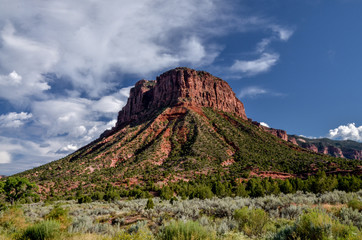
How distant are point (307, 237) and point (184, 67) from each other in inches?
4396

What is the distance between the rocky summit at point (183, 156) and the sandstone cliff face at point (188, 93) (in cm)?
118

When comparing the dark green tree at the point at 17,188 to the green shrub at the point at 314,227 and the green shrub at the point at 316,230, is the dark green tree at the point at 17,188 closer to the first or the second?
the green shrub at the point at 316,230

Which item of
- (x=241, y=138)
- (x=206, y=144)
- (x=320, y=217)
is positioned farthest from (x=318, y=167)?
(x=320, y=217)

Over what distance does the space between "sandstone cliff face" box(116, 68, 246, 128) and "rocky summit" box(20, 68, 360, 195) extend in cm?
118

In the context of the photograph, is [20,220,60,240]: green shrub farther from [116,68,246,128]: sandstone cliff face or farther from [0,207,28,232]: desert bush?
[116,68,246,128]: sandstone cliff face

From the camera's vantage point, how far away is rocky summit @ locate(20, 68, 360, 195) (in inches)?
1791

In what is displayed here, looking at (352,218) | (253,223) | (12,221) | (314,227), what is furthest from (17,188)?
(352,218)

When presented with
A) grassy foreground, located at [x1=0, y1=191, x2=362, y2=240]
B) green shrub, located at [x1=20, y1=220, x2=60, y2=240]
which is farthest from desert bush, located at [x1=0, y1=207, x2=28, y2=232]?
green shrub, located at [x1=20, y1=220, x2=60, y2=240]

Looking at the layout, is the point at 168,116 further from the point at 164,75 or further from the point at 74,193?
the point at 74,193

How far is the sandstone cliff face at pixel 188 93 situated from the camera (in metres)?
95.7

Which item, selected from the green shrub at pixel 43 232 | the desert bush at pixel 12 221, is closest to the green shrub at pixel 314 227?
the green shrub at pixel 43 232

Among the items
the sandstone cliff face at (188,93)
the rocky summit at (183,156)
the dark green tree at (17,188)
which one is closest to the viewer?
the dark green tree at (17,188)

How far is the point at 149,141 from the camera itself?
67250 millimetres

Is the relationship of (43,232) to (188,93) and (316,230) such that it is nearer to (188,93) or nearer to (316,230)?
(316,230)
